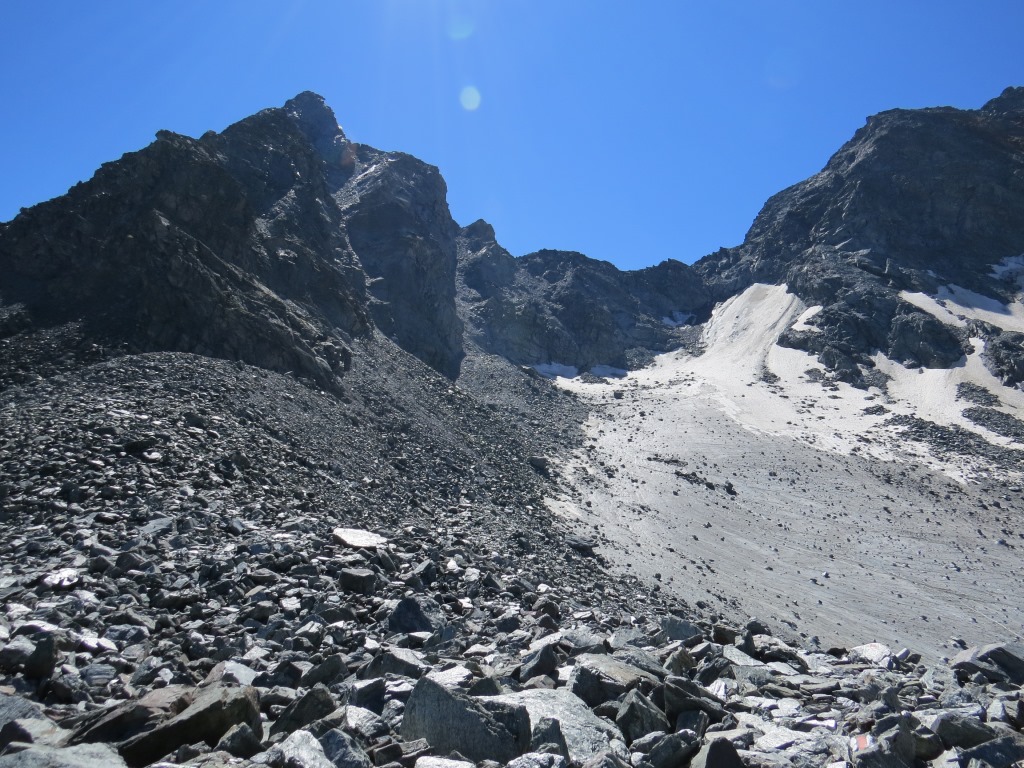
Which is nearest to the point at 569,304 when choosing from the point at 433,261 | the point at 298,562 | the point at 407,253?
the point at 433,261

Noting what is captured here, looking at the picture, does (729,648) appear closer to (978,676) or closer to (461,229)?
(978,676)

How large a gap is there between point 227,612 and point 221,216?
126 ft

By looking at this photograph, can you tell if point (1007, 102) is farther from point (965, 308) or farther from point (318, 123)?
point (318, 123)

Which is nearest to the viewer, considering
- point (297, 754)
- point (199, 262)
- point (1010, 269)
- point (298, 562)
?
point (297, 754)

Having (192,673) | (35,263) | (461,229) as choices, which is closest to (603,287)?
(461,229)

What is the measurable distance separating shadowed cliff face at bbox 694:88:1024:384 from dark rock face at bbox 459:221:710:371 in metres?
9.12

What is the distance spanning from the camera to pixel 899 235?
4126 inches

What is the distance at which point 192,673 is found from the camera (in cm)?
829

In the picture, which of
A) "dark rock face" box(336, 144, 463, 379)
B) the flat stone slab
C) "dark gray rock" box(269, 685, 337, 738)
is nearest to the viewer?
"dark gray rock" box(269, 685, 337, 738)

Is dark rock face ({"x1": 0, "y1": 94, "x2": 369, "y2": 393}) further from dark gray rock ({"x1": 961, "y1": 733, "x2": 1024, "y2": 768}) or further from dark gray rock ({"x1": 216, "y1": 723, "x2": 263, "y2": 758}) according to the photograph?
dark gray rock ({"x1": 961, "y1": 733, "x2": 1024, "y2": 768})

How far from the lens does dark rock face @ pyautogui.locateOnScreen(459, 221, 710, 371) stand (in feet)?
296

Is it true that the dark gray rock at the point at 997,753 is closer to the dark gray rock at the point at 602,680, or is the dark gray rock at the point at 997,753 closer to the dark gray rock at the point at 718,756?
the dark gray rock at the point at 718,756

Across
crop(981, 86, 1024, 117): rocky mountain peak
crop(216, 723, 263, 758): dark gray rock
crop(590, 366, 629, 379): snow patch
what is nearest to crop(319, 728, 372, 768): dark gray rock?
crop(216, 723, 263, 758): dark gray rock

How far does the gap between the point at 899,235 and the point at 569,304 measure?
178 feet
